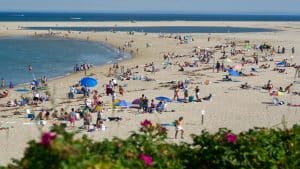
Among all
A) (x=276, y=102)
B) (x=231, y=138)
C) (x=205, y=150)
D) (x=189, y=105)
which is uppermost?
(x=231, y=138)

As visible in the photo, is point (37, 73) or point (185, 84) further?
point (37, 73)

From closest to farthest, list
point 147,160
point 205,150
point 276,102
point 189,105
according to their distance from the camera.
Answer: point 147,160
point 205,150
point 276,102
point 189,105

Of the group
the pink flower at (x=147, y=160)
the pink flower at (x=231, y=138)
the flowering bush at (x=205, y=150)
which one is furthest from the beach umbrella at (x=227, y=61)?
the pink flower at (x=147, y=160)

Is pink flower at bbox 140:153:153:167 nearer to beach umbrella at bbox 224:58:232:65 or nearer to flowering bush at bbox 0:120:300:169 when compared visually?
flowering bush at bbox 0:120:300:169

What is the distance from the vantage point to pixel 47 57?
2055 inches

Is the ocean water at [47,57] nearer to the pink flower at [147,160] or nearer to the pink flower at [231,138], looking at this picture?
the pink flower at [231,138]

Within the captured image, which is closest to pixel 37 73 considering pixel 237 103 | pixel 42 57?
pixel 42 57

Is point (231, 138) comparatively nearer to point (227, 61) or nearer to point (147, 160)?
point (147, 160)

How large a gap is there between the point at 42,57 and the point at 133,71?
56.0 feet

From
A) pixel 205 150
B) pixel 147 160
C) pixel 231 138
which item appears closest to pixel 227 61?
pixel 205 150

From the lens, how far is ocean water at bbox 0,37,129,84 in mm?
40625

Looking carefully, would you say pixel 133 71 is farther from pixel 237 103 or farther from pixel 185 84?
pixel 237 103

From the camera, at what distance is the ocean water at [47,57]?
40.6m

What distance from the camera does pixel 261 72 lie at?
3588 centimetres
